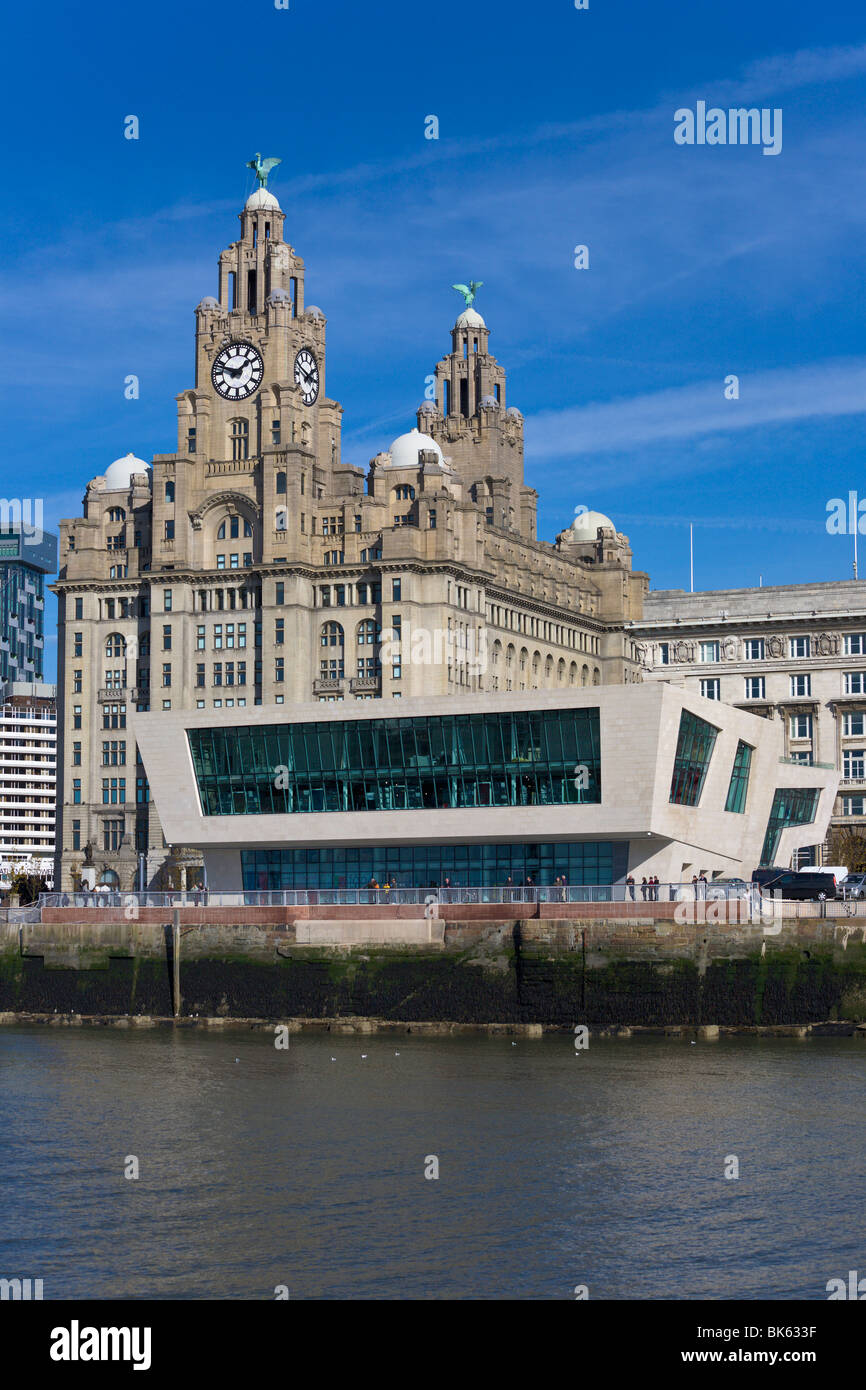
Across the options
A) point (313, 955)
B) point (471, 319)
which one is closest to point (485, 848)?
point (313, 955)

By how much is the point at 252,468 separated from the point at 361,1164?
92921 mm

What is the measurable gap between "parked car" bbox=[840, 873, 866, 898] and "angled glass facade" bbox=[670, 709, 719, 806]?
24.7 feet

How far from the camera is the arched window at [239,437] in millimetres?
132625

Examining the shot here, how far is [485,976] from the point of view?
70750 millimetres

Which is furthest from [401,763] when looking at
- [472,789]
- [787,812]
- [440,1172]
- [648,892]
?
[440,1172]

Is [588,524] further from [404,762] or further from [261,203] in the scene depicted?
[404,762]

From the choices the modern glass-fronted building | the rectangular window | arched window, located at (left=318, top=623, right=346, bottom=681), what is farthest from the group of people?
arched window, located at (left=318, top=623, right=346, bottom=681)

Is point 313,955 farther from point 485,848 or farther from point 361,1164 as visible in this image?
point 361,1164

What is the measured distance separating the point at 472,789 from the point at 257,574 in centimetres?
5030

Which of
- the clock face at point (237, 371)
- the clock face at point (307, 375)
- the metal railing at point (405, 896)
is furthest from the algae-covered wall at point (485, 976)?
the clock face at point (307, 375)

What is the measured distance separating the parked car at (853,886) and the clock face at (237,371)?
62.8 metres

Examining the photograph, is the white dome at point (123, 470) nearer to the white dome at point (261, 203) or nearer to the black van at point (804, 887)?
the white dome at point (261, 203)

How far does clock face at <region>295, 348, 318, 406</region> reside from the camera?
440 feet
